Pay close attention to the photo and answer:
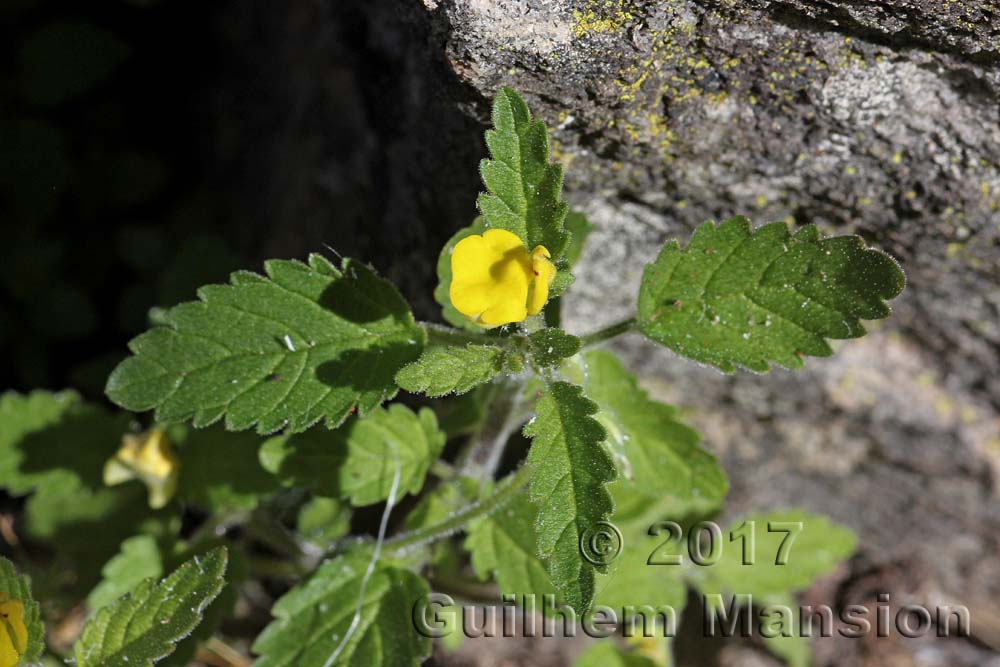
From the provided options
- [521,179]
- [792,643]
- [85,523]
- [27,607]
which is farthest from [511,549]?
[792,643]

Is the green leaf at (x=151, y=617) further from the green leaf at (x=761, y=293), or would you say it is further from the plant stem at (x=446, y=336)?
the green leaf at (x=761, y=293)

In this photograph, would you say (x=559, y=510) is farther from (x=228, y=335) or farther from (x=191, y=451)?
(x=191, y=451)

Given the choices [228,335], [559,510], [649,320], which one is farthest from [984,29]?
[228,335]

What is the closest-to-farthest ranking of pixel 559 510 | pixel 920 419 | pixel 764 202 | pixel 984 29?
pixel 559 510 < pixel 984 29 < pixel 764 202 < pixel 920 419

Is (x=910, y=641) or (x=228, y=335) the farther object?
(x=910, y=641)

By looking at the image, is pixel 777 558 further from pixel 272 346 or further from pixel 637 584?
pixel 272 346

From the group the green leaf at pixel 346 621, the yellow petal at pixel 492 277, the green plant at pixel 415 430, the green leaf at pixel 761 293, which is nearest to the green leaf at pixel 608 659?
the green plant at pixel 415 430

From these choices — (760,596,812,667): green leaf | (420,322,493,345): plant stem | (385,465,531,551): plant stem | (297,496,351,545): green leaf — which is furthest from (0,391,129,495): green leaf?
(760,596,812,667): green leaf

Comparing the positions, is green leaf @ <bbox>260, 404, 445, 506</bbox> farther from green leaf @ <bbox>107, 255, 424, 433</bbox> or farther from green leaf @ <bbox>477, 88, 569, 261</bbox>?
green leaf @ <bbox>477, 88, 569, 261</bbox>
